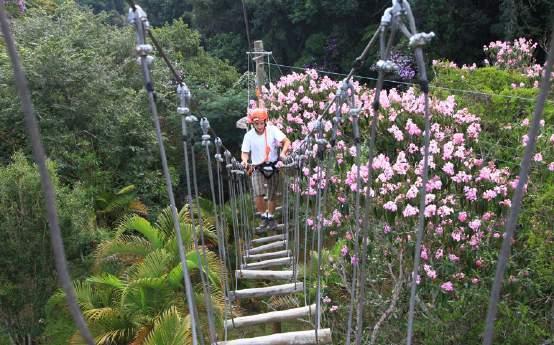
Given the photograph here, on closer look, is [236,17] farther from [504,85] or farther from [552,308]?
[552,308]

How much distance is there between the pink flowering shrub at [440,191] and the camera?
304cm

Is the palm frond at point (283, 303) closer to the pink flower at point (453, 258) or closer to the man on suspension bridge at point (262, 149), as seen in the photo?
the man on suspension bridge at point (262, 149)

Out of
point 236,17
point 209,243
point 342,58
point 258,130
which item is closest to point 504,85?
point 258,130

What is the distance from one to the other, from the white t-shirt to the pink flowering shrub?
0.58 metres

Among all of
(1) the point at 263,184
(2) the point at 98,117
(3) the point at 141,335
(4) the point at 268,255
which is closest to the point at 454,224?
(4) the point at 268,255

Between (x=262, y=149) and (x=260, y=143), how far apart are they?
54 mm

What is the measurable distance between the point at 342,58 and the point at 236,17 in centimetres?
389

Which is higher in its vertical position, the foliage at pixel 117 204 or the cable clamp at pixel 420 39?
the cable clamp at pixel 420 39

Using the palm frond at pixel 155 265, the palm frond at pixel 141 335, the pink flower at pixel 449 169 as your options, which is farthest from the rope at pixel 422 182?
the palm frond at pixel 155 265

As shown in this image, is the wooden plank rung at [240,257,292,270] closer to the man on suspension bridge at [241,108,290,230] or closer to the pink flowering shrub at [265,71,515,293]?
the pink flowering shrub at [265,71,515,293]

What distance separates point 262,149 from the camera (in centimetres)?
459

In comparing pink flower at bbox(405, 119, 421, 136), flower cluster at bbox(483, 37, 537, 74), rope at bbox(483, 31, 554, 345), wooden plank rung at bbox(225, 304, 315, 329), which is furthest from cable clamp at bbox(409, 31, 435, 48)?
flower cluster at bbox(483, 37, 537, 74)

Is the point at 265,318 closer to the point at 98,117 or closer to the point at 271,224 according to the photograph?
the point at 271,224

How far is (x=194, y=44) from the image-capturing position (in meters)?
11.4
